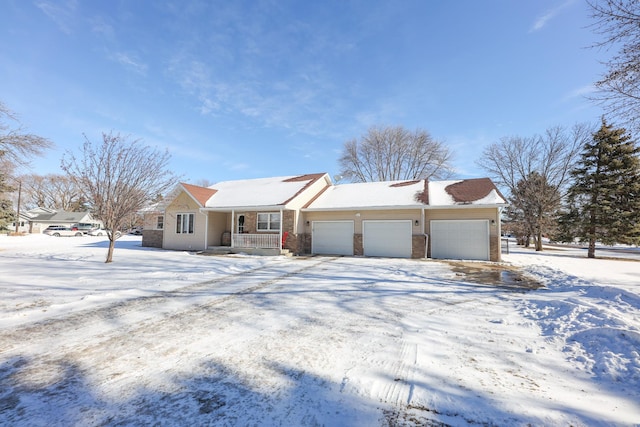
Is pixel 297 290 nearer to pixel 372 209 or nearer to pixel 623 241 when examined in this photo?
pixel 372 209

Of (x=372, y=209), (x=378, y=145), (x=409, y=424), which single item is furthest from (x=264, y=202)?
(x=378, y=145)

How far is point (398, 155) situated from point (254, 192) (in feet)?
62.6

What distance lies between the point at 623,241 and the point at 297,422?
23.6 meters

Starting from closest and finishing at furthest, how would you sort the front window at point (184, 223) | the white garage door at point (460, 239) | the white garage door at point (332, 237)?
the white garage door at point (460, 239)
the white garage door at point (332, 237)
the front window at point (184, 223)

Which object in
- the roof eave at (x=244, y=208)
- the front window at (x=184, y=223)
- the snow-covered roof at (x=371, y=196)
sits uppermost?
the snow-covered roof at (x=371, y=196)

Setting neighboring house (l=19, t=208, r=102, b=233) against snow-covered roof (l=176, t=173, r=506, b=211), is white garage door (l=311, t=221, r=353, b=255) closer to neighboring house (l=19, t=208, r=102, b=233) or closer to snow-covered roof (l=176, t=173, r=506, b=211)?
snow-covered roof (l=176, t=173, r=506, b=211)

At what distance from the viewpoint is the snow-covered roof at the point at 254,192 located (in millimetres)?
17344

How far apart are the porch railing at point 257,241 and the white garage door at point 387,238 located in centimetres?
512

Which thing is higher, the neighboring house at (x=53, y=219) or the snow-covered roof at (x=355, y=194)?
the snow-covered roof at (x=355, y=194)

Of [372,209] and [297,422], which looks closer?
[297,422]

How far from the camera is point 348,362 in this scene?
325 centimetres

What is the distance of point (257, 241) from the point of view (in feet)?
55.4

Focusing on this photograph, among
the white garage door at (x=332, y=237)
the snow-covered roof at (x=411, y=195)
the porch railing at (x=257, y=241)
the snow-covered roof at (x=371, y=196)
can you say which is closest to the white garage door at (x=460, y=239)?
the snow-covered roof at (x=411, y=195)

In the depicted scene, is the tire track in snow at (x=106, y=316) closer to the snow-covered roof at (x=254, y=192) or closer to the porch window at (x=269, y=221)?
the snow-covered roof at (x=254, y=192)
